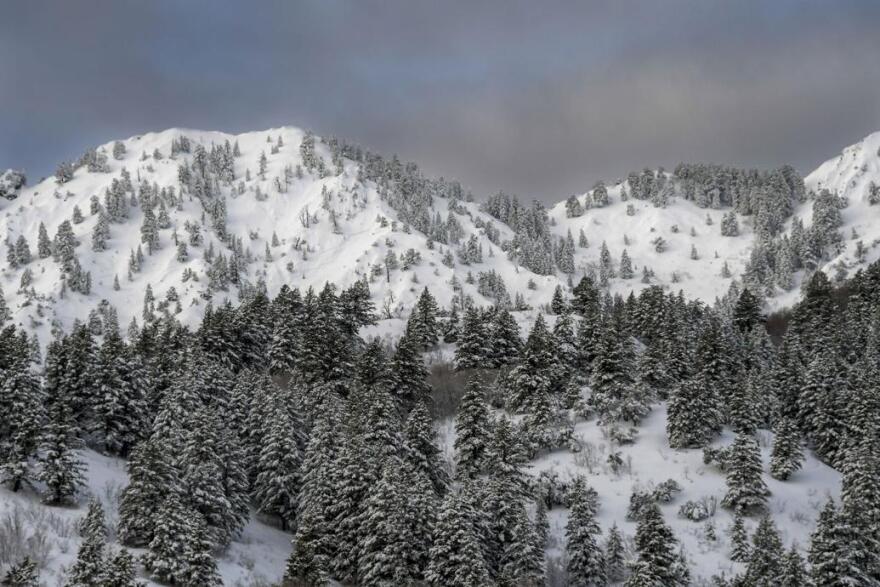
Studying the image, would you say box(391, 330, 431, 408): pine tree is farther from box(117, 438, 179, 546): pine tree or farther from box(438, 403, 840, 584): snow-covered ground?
box(117, 438, 179, 546): pine tree

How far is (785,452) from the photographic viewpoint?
5728 centimetres

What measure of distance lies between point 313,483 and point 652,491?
2800 centimetres

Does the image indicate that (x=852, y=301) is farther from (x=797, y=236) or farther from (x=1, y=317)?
(x=1, y=317)

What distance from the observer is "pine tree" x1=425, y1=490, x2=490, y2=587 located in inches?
1583

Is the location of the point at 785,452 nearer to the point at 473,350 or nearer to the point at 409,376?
the point at 409,376

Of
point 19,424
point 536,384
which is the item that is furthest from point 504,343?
point 19,424

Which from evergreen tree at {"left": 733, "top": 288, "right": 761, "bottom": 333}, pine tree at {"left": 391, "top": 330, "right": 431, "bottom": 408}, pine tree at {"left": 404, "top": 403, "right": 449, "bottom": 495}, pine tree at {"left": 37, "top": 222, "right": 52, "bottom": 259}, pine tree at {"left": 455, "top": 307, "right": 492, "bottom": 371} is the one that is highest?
pine tree at {"left": 37, "top": 222, "right": 52, "bottom": 259}

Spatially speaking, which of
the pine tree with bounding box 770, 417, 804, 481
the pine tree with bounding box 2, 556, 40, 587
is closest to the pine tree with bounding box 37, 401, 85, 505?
the pine tree with bounding box 2, 556, 40, 587

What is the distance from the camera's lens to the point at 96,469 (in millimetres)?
51062

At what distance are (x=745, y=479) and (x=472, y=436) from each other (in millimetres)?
22402

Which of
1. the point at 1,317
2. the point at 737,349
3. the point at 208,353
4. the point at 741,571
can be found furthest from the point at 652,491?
the point at 1,317

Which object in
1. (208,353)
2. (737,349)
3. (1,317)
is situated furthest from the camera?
(1,317)

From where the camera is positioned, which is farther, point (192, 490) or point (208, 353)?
point (208, 353)

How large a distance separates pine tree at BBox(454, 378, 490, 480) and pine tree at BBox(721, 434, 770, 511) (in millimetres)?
19733
